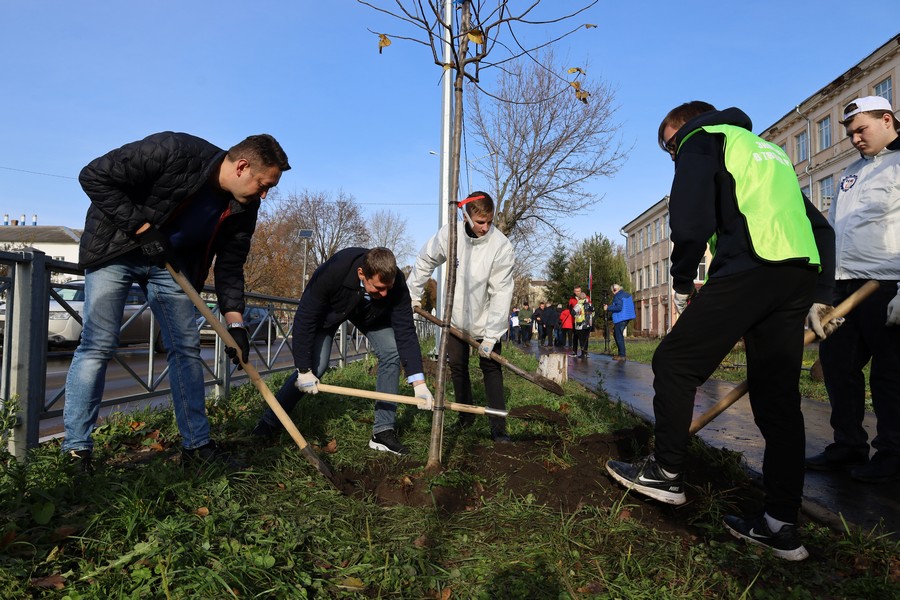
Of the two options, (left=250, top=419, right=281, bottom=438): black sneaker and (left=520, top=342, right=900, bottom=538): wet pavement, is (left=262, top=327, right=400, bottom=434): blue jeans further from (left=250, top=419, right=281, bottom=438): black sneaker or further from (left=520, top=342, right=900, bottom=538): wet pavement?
(left=520, top=342, right=900, bottom=538): wet pavement

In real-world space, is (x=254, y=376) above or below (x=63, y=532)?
above

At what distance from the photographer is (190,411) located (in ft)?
10.5

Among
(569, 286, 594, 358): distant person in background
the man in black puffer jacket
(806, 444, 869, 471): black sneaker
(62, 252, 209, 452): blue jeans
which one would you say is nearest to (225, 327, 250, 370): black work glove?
the man in black puffer jacket

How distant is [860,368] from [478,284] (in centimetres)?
249

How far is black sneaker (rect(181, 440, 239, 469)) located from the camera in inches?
118

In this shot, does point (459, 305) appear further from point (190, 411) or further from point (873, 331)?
point (873, 331)

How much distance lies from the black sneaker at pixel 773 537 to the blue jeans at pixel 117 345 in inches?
105

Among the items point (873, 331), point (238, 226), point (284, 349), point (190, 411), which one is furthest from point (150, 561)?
point (284, 349)

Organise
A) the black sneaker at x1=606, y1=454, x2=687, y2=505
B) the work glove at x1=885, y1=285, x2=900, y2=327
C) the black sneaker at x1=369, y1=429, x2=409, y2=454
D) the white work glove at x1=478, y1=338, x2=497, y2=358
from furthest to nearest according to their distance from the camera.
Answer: the white work glove at x1=478, y1=338, x2=497, y2=358
the black sneaker at x1=369, y1=429, x2=409, y2=454
the work glove at x1=885, y1=285, x2=900, y2=327
the black sneaker at x1=606, y1=454, x2=687, y2=505

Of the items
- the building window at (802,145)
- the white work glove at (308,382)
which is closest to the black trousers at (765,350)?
the white work glove at (308,382)

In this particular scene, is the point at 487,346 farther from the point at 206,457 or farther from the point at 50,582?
the point at 50,582

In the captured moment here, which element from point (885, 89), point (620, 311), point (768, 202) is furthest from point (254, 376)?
point (885, 89)

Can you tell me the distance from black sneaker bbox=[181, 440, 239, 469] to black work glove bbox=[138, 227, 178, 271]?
1.00m

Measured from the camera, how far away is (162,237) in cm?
296
